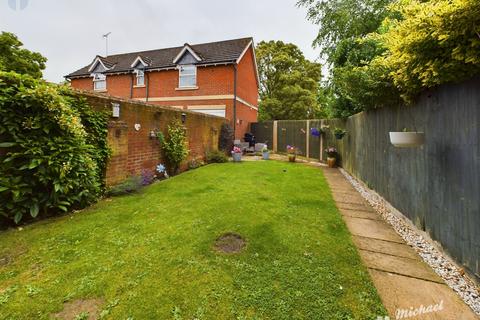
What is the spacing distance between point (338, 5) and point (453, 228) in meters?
12.0

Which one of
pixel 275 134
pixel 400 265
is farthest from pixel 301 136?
pixel 400 265

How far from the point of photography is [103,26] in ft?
62.3

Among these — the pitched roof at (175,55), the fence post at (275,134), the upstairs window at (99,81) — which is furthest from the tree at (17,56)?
the fence post at (275,134)

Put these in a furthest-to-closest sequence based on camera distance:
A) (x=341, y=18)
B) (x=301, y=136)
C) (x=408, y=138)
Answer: (x=301, y=136) → (x=341, y=18) → (x=408, y=138)

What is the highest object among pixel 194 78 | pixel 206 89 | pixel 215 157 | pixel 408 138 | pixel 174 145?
pixel 194 78

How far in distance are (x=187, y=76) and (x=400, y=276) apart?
14851 millimetres

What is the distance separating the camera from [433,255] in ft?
9.19

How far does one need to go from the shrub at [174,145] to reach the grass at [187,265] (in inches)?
110

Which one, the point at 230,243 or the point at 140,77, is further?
the point at 140,77

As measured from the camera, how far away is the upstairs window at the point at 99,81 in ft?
55.9

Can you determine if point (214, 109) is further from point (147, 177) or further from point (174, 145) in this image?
point (147, 177)

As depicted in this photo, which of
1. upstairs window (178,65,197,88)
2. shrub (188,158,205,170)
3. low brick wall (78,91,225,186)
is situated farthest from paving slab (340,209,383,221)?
upstairs window (178,65,197,88)

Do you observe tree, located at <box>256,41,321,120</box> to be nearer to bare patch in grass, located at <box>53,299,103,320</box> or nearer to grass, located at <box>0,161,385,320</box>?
grass, located at <box>0,161,385,320</box>

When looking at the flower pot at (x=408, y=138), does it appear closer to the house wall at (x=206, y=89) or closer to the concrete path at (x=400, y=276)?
the concrete path at (x=400, y=276)
